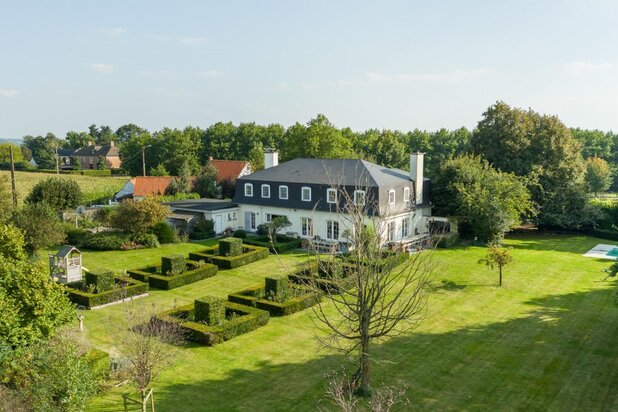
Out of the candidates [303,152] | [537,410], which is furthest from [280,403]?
[303,152]

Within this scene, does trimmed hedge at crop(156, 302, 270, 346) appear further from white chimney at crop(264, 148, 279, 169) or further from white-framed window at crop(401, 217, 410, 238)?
white chimney at crop(264, 148, 279, 169)

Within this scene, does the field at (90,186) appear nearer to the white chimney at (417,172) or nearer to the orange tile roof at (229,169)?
the orange tile roof at (229,169)

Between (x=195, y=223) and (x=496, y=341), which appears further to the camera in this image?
(x=195, y=223)

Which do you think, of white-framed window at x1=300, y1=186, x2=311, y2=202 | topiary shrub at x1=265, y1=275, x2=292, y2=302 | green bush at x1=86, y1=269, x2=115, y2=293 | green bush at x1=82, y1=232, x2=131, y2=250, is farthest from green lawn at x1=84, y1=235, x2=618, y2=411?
white-framed window at x1=300, y1=186, x2=311, y2=202

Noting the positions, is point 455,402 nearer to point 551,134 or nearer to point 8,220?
point 8,220

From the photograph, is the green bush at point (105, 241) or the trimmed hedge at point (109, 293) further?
the green bush at point (105, 241)

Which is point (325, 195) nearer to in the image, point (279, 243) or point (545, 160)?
point (279, 243)

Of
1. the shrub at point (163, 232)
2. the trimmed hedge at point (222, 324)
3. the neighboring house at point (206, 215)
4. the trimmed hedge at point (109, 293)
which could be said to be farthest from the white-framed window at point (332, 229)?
the trimmed hedge at point (109, 293)

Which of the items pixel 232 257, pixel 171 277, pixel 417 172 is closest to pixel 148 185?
pixel 232 257
